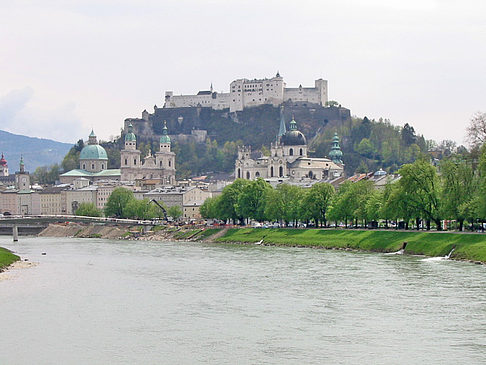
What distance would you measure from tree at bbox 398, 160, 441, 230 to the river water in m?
9.94

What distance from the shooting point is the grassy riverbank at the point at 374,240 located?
242 feet

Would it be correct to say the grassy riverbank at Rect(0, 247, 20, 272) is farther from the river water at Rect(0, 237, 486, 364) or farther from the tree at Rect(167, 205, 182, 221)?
the tree at Rect(167, 205, 182, 221)

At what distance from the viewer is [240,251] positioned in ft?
310

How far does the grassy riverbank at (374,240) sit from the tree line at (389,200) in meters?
1.94

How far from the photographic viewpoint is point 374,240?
88312 millimetres

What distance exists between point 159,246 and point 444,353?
72.2 metres

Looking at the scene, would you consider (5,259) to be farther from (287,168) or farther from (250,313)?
(287,168)

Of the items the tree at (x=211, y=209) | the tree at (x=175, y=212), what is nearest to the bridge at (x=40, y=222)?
the tree at (x=211, y=209)

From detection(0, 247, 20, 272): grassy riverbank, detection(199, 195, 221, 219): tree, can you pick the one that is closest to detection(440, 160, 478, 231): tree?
detection(0, 247, 20, 272): grassy riverbank

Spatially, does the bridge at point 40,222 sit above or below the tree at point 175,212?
below

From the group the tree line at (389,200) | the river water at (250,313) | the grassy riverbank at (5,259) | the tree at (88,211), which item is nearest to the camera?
the river water at (250,313)

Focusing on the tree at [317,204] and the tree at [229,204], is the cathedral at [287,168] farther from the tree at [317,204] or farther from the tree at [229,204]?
the tree at [317,204]

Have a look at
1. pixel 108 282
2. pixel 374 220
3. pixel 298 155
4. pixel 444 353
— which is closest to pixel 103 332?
pixel 444 353

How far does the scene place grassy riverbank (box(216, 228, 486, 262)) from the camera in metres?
73.9
